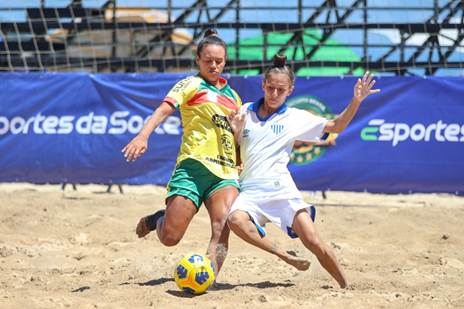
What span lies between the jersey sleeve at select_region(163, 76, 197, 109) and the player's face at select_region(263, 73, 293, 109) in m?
0.51

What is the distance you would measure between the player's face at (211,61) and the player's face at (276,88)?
13.9 inches

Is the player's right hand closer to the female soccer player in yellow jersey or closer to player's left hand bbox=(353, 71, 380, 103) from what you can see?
the female soccer player in yellow jersey

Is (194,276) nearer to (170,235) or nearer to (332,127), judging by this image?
(170,235)

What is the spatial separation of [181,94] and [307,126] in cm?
88

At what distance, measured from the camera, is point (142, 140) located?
4965 mm

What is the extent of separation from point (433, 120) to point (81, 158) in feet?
15.3

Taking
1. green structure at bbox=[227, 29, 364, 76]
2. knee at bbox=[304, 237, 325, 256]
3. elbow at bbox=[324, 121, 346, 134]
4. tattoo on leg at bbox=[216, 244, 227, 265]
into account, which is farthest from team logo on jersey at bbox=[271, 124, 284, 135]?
green structure at bbox=[227, 29, 364, 76]

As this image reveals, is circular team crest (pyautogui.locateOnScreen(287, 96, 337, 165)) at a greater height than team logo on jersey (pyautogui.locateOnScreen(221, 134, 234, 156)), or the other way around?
team logo on jersey (pyautogui.locateOnScreen(221, 134, 234, 156))

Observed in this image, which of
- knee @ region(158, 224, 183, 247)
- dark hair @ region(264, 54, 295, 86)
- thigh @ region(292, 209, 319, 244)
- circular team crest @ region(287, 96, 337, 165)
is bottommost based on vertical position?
circular team crest @ region(287, 96, 337, 165)

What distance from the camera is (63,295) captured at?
16.2 feet

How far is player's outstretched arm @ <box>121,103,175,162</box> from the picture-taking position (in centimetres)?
489

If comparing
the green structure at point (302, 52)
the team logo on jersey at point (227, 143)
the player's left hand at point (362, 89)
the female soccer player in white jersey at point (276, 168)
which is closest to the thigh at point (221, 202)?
the female soccer player in white jersey at point (276, 168)

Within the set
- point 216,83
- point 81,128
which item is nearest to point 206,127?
point 216,83

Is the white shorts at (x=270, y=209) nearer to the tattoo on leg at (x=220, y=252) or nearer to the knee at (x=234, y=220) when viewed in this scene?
the knee at (x=234, y=220)
